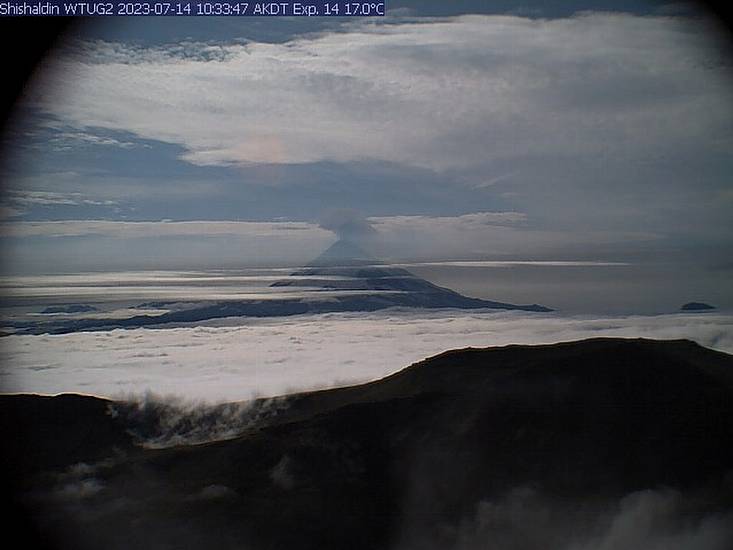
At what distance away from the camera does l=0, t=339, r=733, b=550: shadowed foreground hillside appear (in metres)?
3.29

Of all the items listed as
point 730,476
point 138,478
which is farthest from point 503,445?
point 138,478

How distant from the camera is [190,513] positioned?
3373 mm

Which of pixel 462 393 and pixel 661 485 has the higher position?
pixel 462 393

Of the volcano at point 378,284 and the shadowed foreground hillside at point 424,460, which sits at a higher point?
the volcano at point 378,284

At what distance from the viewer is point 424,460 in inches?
143

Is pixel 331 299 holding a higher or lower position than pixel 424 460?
higher

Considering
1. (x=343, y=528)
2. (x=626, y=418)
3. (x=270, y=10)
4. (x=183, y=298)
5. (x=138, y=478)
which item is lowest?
(x=343, y=528)

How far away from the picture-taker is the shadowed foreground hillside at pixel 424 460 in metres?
3.29

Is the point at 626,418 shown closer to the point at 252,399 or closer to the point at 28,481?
the point at 252,399

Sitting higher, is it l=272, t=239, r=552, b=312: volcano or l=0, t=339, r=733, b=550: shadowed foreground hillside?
l=272, t=239, r=552, b=312: volcano

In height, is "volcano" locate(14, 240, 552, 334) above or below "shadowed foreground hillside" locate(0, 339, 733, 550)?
above

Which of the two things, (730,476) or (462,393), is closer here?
(730,476)

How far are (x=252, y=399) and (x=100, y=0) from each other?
8.26ft

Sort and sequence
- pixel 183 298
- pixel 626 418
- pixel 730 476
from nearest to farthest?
pixel 730 476
pixel 626 418
pixel 183 298
